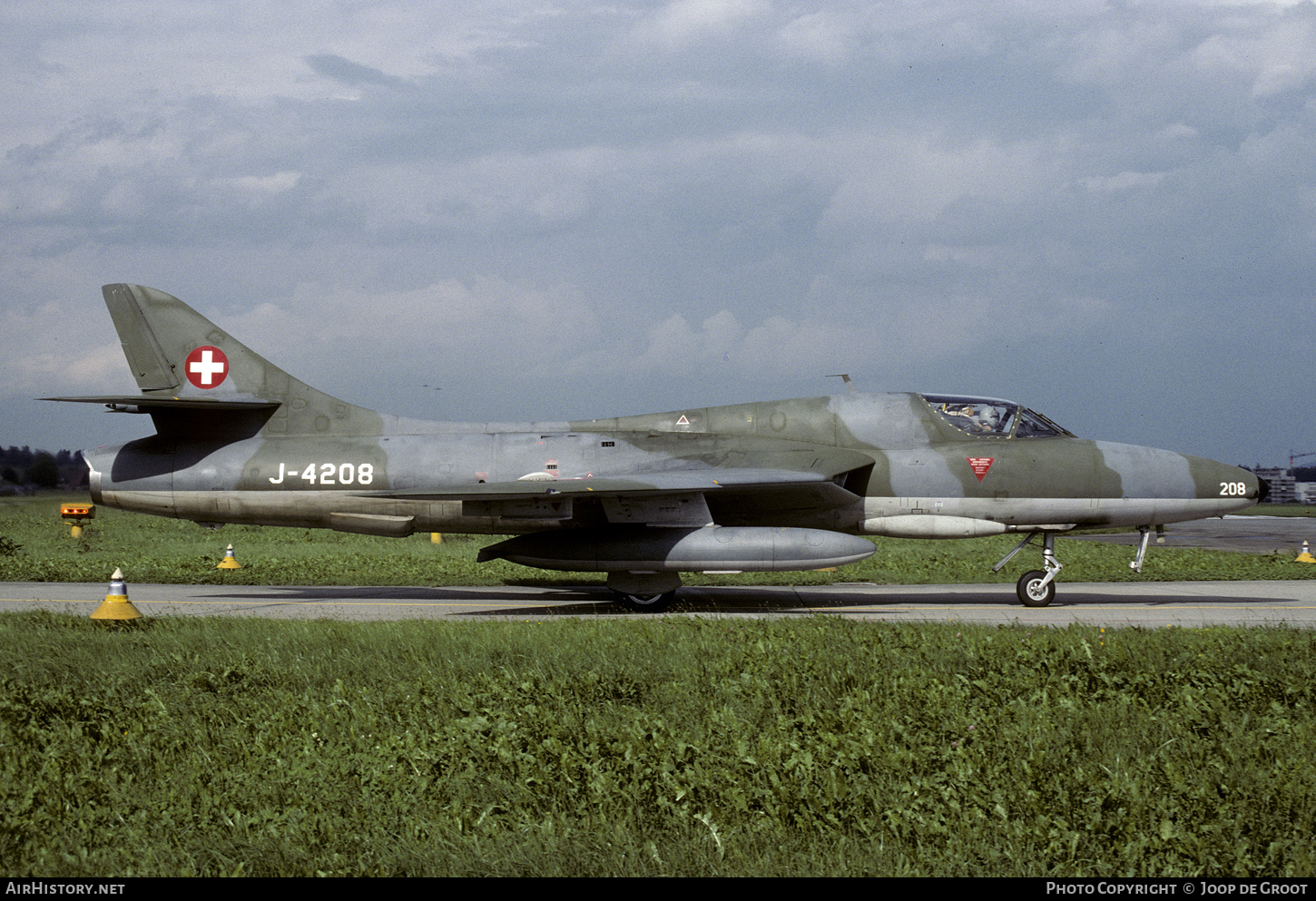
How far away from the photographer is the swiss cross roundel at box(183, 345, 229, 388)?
52.9 ft

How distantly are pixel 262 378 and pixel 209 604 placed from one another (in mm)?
3757

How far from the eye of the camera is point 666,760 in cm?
564

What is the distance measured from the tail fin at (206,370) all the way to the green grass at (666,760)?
744cm

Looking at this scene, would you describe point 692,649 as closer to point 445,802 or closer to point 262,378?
point 445,802

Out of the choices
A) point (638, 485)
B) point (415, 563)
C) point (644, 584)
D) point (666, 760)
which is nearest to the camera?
point (666, 760)

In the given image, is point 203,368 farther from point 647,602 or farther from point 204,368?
point 647,602

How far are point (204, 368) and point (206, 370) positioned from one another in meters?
0.04

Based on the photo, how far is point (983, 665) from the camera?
27.0ft

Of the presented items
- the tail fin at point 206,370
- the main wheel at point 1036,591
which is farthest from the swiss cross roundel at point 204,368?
the main wheel at point 1036,591

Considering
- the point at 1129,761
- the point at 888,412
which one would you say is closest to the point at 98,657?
the point at 1129,761

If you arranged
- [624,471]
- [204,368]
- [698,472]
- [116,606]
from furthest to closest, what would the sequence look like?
[204,368] < [624,471] < [698,472] < [116,606]

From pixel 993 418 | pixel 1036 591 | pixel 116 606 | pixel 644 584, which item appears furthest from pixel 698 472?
pixel 116 606

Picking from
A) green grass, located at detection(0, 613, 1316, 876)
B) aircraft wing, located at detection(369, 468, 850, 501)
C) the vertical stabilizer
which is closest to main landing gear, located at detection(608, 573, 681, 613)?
aircraft wing, located at detection(369, 468, 850, 501)

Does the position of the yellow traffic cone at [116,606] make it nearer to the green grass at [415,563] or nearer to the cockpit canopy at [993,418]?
the green grass at [415,563]
